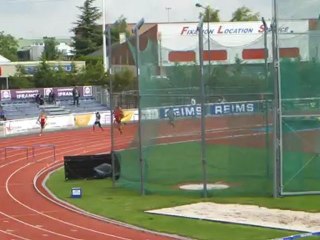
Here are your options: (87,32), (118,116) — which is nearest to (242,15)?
(87,32)

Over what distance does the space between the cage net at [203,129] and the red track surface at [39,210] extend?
177cm

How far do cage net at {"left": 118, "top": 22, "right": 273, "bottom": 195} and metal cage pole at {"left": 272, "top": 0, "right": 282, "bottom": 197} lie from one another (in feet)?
0.80

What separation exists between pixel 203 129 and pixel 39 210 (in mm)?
5270

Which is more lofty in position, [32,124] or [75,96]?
[75,96]

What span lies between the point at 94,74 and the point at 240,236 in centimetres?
6215

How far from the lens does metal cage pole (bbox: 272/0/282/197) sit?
21750 mm

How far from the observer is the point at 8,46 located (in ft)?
444

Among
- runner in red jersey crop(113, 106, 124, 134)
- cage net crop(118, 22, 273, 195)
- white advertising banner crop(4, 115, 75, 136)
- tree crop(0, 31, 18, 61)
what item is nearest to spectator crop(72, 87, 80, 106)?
white advertising banner crop(4, 115, 75, 136)

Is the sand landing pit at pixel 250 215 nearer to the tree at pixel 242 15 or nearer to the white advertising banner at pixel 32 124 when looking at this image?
the white advertising banner at pixel 32 124

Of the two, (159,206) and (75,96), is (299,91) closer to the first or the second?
(159,206)

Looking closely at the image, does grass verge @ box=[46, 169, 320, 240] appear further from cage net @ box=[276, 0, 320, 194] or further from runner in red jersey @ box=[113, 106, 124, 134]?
runner in red jersey @ box=[113, 106, 124, 134]

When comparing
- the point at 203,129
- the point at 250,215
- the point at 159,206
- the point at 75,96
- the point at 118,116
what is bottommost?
A: the point at 159,206

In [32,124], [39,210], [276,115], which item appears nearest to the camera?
[39,210]

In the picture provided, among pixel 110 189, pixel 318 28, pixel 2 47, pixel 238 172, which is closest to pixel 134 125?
pixel 110 189
